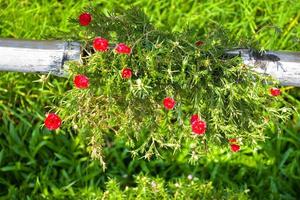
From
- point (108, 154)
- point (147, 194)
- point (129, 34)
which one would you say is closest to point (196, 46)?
point (129, 34)

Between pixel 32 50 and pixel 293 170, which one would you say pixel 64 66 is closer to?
pixel 32 50

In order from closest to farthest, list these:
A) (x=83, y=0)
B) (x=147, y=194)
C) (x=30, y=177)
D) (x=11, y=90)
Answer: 1. (x=147, y=194)
2. (x=30, y=177)
3. (x=11, y=90)
4. (x=83, y=0)

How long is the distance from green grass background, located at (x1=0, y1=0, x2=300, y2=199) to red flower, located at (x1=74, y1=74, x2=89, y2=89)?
0.86 metres

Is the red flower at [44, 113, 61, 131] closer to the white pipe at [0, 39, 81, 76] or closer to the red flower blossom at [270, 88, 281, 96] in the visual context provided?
the white pipe at [0, 39, 81, 76]

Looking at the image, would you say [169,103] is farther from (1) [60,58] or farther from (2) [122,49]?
(1) [60,58]

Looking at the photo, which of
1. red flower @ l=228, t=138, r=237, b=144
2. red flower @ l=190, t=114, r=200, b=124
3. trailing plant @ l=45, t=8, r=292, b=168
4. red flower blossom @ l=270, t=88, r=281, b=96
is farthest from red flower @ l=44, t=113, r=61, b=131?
red flower blossom @ l=270, t=88, r=281, b=96

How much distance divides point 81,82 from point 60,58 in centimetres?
14

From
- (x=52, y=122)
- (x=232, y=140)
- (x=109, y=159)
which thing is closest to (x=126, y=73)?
(x=52, y=122)

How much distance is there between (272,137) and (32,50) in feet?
5.02

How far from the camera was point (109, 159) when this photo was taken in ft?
9.34

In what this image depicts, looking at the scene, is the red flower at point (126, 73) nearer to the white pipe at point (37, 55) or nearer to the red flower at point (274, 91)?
the white pipe at point (37, 55)

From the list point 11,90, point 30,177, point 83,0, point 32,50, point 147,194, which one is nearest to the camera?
point 32,50

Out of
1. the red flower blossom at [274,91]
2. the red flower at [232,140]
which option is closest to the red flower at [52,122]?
the red flower at [232,140]

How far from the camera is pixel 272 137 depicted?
114 inches
